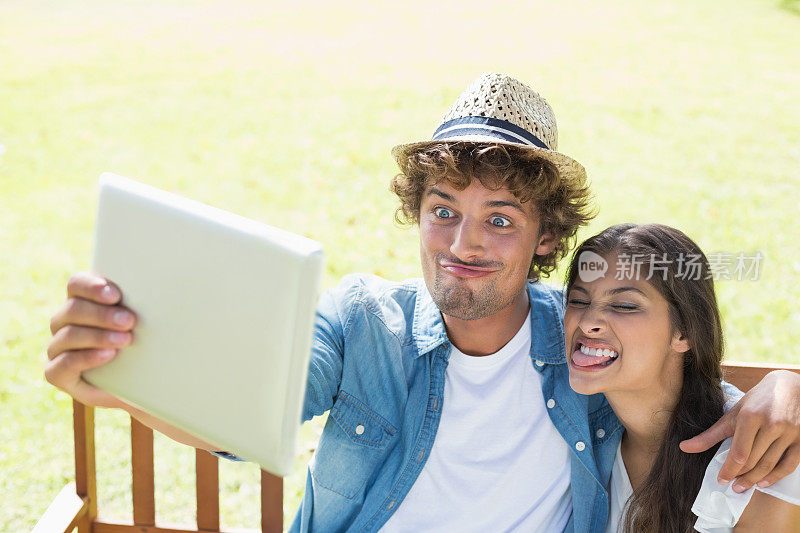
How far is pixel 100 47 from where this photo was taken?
8.41 meters

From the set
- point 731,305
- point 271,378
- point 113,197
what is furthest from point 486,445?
point 731,305

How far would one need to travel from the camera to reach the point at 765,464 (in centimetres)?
161

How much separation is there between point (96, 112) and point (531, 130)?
20.6ft

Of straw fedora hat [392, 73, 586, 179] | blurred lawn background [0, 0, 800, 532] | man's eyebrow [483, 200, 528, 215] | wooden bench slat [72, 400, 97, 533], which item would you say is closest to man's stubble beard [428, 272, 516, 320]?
man's eyebrow [483, 200, 528, 215]

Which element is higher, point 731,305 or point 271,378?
point 271,378

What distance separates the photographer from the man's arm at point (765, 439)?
160cm

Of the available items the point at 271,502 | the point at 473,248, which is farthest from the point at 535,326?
the point at 271,502

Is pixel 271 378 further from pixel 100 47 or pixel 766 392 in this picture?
pixel 100 47

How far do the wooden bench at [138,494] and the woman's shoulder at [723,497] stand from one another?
111 cm

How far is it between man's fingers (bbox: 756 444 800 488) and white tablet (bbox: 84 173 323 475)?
1065 mm

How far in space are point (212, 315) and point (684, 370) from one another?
1.29 metres

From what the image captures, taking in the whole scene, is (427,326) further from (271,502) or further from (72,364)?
(72,364)

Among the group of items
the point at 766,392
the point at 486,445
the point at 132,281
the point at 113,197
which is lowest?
the point at 486,445

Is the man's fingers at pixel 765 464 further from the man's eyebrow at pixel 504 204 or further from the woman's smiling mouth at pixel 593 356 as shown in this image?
the man's eyebrow at pixel 504 204
